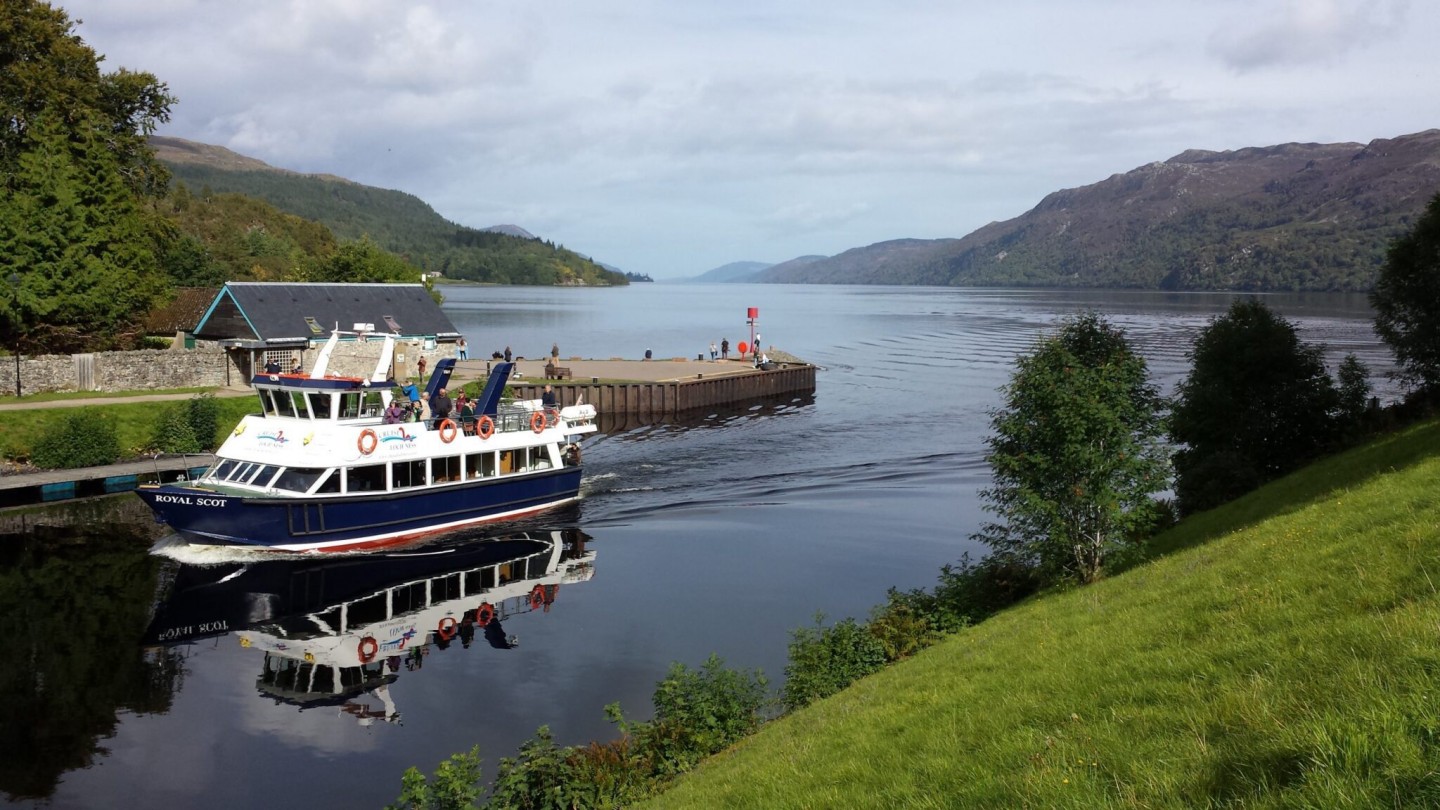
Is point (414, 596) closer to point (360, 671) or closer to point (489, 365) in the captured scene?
point (360, 671)

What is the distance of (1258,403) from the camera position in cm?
3353

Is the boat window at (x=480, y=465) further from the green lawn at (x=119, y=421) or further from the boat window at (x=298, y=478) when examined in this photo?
the green lawn at (x=119, y=421)

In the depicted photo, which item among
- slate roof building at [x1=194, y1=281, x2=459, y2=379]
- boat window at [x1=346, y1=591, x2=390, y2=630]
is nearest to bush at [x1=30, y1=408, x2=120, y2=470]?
slate roof building at [x1=194, y1=281, x2=459, y2=379]

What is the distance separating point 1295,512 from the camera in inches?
758

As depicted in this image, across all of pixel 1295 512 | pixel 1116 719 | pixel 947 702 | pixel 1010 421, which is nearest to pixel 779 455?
pixel 1010 421

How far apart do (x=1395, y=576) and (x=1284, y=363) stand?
83.6ft

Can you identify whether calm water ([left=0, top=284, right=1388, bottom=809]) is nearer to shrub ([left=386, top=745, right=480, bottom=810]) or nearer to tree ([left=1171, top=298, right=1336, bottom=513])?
shrub ([left=386, top=745, right=480, bottom=810])

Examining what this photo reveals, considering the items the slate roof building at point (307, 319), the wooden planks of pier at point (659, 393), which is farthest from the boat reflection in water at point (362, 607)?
the wooden planks of pier at point (659, 393)

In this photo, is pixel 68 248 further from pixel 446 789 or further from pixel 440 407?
pixel 446 789

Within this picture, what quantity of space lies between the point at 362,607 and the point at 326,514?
486 cm

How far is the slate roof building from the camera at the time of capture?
53500mm

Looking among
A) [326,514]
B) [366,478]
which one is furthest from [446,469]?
[326,514]

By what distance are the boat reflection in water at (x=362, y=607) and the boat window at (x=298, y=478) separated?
2.32 meters

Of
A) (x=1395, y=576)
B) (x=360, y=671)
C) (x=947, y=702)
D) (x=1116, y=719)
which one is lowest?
(x=360, y=671)
